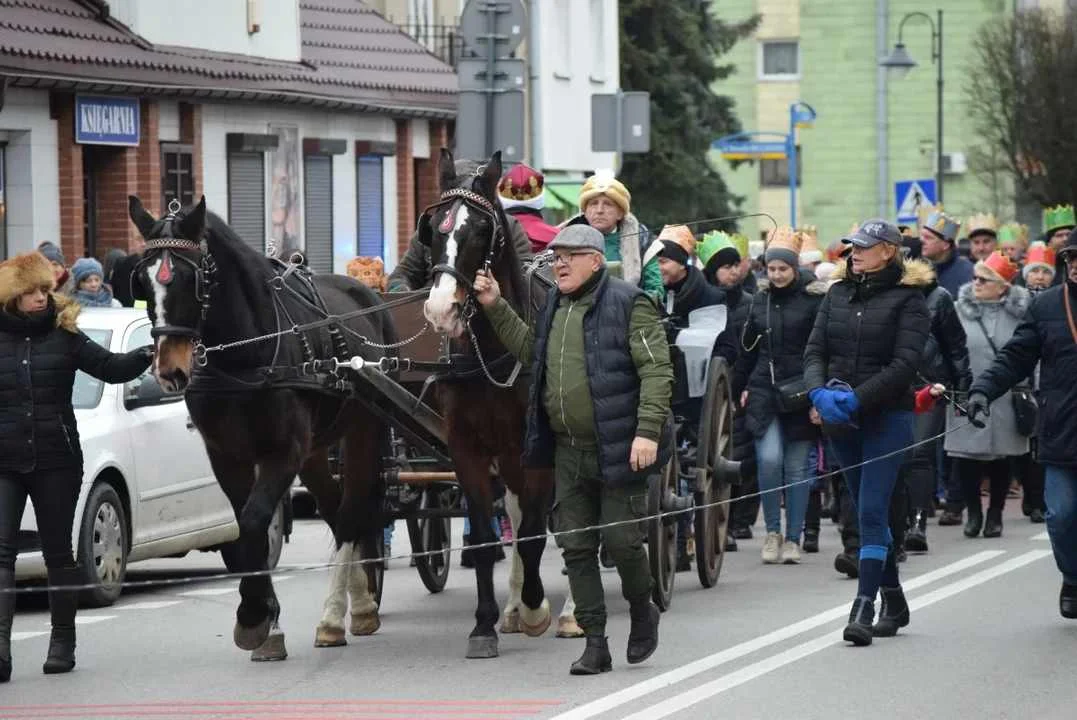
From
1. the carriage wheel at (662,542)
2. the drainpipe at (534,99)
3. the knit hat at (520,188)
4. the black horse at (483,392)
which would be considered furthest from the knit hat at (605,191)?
the drainpipe at (534,99)

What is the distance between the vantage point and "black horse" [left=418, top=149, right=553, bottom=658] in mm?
11414

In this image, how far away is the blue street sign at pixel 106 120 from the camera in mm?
24703

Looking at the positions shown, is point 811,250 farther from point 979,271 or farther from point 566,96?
point 566,96

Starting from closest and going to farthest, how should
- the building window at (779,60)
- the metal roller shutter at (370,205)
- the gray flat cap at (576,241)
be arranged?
the gray flat cap at (576,241), the metal roller shutter at (370,205), the building window at (779,60)

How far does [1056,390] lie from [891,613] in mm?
1328

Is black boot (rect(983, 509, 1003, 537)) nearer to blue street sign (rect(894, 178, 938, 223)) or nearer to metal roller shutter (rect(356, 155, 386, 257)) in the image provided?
metal roller shutter (rect(356, 155, 386, 257))

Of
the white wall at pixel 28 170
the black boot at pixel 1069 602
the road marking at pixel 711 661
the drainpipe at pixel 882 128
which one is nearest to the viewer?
the road marking at pixel 711 661

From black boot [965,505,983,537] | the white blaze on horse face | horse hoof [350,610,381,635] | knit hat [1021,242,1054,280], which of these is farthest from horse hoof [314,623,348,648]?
knit hat [1021,242,1054,280]

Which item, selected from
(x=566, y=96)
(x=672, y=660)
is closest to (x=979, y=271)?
(x=672, y=660)

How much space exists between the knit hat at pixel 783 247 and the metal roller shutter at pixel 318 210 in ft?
49.8

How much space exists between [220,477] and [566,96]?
3192cm

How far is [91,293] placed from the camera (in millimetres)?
19141

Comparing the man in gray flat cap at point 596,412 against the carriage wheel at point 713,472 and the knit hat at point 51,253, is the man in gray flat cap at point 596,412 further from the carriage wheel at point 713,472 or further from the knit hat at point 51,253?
the knit hat at point 51,253

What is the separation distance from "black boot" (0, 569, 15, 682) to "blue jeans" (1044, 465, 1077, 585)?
488cm
